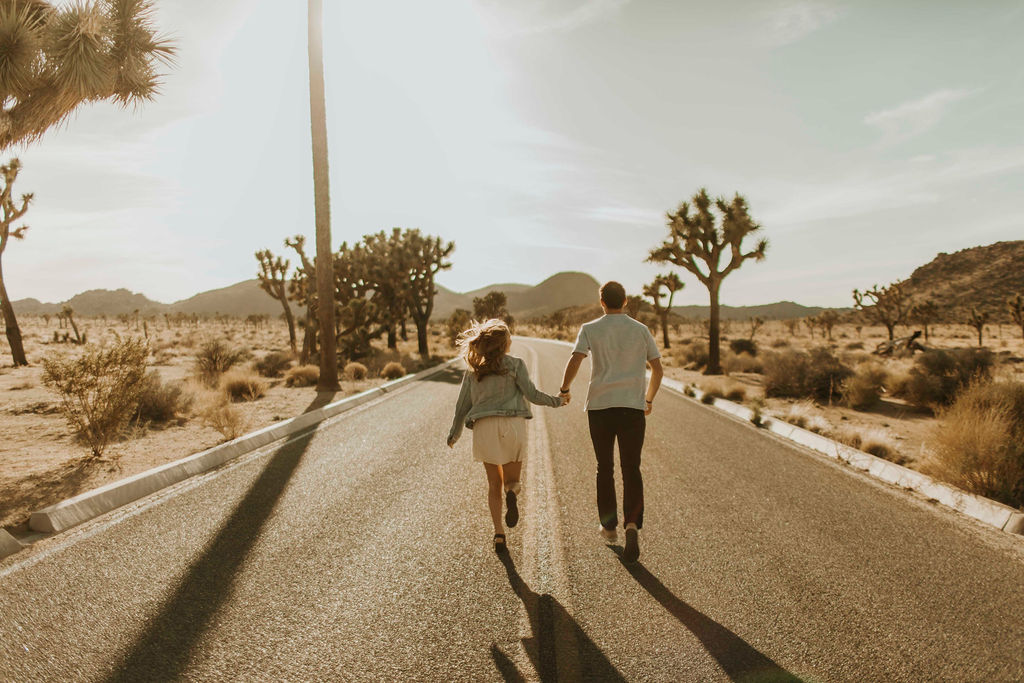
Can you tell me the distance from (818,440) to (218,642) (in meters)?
8.69

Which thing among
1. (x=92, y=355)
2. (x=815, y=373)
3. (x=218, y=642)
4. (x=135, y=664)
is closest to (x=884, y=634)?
(x=218, y=642)

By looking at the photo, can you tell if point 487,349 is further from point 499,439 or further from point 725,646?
point 725,646

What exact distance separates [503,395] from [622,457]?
3.67 ft

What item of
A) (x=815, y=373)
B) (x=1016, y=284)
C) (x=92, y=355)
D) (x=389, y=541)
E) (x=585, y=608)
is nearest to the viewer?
(x=585, y=608)

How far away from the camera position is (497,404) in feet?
15.0

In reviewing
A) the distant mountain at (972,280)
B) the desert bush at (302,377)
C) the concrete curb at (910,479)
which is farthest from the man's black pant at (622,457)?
the distant mountain at (972,280)

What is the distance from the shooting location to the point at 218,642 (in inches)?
131

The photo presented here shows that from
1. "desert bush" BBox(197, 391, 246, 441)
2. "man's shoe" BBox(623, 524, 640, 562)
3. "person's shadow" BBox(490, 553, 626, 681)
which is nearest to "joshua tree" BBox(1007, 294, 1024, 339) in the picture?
"man's shoe" BBox(623, 524, 640, 562)

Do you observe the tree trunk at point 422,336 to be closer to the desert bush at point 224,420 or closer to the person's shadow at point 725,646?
the desert bush at point 224,420

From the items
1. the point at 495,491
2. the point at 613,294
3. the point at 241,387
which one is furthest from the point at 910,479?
the point at 241,387

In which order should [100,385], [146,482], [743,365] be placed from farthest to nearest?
[743,365] → [100,385] → [146,482]

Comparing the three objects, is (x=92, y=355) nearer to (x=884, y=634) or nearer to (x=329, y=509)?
(x=329, y=509)

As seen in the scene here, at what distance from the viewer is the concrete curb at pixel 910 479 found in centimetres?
536

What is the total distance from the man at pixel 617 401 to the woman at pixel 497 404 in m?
0.38
